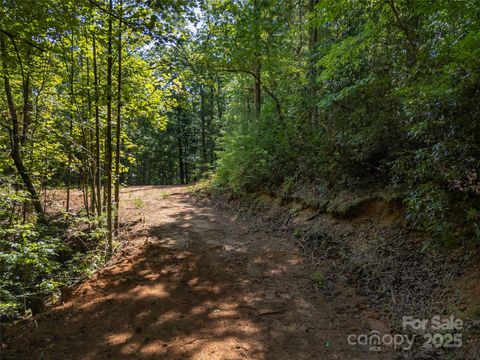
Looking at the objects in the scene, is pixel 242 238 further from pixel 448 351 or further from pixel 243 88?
pixel 243 88

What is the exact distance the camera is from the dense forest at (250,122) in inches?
155

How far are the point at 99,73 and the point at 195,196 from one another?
7.68m

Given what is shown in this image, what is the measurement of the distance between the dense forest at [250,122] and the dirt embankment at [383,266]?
36 cm

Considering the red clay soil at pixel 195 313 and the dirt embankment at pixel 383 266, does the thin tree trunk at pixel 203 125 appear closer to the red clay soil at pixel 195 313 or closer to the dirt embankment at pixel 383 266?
the dirt embankment at pixel 383 266

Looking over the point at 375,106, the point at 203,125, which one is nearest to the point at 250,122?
the point at 375,106

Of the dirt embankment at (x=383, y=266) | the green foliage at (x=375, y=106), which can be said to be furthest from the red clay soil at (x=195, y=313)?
the green foliage at (x=375, y=106)

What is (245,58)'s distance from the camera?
10406 millimetres

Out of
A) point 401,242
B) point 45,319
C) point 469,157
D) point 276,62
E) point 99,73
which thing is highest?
point 276,62

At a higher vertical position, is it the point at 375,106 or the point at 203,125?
the point at 203,125

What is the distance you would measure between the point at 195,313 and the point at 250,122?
9775 mm

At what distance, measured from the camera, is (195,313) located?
3982mm

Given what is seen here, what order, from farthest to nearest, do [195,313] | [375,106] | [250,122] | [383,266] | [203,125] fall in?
[203,125] → [250,122] → [375,106] → [383,266] → [195,313]

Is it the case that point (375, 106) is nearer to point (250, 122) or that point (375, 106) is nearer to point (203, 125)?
point (250, 122)

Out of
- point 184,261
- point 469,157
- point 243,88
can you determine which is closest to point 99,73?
point 184,261
